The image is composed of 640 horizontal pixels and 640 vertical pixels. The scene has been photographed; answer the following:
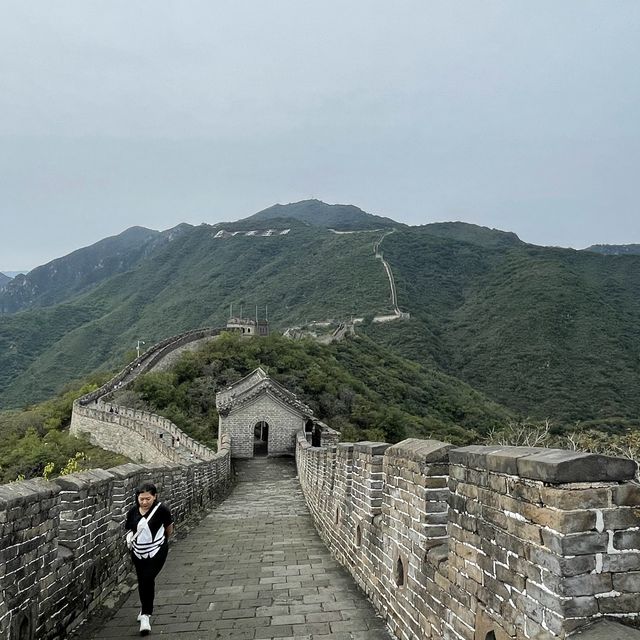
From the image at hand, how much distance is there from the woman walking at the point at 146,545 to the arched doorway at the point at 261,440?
19.4 m

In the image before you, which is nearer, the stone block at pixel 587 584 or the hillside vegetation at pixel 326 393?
the stone block at pixel 587 584

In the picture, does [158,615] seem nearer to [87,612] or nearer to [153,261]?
[87,612]

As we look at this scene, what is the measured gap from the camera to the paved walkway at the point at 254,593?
4969mm

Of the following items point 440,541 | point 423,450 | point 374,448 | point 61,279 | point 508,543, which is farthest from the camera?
point 61,279

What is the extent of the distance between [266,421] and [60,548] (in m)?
19.4

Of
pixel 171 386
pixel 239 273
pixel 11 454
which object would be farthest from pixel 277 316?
pixel 11 454

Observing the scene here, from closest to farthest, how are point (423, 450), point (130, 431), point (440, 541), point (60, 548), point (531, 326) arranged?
point (440, 541)
point (423, 450)
point (60, 548)
point (130, 431)
point (531, 326)

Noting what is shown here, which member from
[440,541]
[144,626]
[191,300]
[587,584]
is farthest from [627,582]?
[191,300]

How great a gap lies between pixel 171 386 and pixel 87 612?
91.2ft

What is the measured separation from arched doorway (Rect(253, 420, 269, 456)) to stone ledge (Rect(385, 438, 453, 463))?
2010 centimetres

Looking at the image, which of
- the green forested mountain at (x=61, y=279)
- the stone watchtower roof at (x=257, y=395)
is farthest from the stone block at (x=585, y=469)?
the green forested mountain at (x=61, y=279)

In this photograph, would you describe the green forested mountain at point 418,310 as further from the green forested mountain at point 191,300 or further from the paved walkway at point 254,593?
the paved walkway at point 254,593

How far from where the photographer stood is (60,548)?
5.08 m

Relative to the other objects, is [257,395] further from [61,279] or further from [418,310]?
[61,279]
